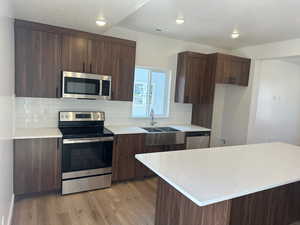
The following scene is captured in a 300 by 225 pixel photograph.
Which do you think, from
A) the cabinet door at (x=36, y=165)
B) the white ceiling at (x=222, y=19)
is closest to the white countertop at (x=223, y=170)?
the cabinet door at (x=36, y=165)

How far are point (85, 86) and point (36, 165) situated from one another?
130cm

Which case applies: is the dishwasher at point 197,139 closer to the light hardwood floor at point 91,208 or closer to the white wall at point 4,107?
the light hardwood floor at point 91,208

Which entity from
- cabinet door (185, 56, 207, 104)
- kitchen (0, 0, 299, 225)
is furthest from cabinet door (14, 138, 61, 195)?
cabinet door (185, 56, 207, 104)

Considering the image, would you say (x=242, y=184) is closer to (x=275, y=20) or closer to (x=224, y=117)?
(x=275, y=20)

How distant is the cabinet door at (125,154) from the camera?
3.28 metres

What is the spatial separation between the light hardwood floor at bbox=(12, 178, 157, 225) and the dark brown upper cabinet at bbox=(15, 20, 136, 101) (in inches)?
58.0

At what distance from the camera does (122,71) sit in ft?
11.2

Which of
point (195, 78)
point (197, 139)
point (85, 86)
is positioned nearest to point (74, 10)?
point (85, 86)

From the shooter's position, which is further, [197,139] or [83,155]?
[197,139]

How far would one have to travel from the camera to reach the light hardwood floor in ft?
7.84

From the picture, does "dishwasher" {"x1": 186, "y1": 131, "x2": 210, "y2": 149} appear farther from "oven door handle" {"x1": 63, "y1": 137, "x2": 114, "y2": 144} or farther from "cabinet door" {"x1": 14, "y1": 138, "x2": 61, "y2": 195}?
"cabinet door" {"x1": 14, "y1": 138, "x2": 61, "y2": 195}

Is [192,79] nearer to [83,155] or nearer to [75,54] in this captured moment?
[75,54]

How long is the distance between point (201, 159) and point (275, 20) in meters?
2.31

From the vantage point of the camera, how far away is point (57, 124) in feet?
10.9
